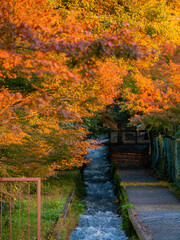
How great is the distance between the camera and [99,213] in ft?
41.3

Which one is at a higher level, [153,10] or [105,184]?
[153,10]

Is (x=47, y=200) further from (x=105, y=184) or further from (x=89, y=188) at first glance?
(x=105, y=184)

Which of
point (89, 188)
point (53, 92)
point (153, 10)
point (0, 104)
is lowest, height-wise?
point (89, 188)

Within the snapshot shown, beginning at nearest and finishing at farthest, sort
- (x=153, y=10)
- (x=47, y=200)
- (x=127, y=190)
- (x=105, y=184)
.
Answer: (x=153, y=10), (x=47, y=200), (x=127, y=190), (x=105, y=184)

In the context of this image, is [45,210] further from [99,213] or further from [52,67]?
[52,67]

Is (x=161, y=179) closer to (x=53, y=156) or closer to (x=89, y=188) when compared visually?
(x=89, y=188)

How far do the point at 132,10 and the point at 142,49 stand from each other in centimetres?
717

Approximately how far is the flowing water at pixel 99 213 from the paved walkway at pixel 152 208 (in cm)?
83

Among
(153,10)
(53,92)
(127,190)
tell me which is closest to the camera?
(53,92)

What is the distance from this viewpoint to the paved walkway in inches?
315

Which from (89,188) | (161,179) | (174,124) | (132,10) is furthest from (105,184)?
(132,10)

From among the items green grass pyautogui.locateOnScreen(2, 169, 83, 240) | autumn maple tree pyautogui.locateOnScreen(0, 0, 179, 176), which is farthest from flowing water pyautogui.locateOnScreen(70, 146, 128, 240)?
autumn maple tree pyautogui.locateOnScreen(0, 0, 179, 176)

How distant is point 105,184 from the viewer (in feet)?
62.7

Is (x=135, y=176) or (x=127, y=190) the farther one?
(x=135, y=176)
